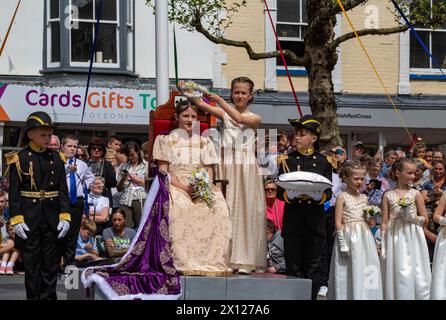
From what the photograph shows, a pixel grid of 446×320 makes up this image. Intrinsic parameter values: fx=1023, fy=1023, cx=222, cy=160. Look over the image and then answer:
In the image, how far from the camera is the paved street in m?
11.6

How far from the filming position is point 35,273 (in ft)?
34.4

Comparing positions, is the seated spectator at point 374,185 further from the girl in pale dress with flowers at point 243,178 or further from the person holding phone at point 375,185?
the girl in pale dress with flowers at point 243,178

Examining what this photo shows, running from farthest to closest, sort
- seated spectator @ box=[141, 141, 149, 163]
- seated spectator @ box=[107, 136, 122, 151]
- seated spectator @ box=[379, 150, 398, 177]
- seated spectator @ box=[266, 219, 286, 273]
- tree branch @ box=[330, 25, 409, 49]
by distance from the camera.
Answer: seated spectator @ box=[107, 136, 122, 151]
seated spectator @ box=[379, 150, 398, 177]
seated spectator @ box=[141, 141, 149, 163]
tree branch @ box=[330, 25, 409, 49]
seated spectator @ box=[266, 219, 286, 273]

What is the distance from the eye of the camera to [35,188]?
34.6 ft

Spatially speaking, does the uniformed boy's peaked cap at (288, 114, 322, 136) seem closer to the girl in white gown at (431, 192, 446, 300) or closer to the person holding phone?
the girl in white gown at (431, 192, 446, 300)

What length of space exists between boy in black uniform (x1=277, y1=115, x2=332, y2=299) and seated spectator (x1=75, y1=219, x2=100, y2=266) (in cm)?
459

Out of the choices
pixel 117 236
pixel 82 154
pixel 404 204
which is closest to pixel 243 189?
pixel 404 204

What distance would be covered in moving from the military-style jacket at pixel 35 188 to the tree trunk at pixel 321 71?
5.22 meters

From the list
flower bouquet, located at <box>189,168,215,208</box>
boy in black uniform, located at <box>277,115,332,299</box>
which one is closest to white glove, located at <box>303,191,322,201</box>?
boy in black uniform, located at <box>277,115,332,299</box>

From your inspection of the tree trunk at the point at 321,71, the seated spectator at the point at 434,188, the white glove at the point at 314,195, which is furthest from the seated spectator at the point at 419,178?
the white glove at the point at 314,195

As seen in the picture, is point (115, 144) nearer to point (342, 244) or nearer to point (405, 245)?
point (342, 244)

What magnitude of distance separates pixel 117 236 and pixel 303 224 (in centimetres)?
403
